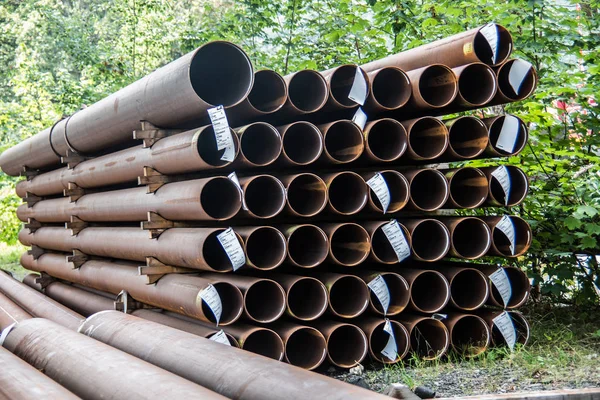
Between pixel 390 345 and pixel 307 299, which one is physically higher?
pixel 307 299

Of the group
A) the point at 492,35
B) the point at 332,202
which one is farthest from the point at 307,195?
the point at 492,35

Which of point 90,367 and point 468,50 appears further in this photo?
point 468,50

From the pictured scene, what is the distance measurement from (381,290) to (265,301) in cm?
90

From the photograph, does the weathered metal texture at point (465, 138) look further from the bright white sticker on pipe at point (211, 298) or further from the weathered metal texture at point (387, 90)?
the bright white sticker on pipe at point (211, 298)

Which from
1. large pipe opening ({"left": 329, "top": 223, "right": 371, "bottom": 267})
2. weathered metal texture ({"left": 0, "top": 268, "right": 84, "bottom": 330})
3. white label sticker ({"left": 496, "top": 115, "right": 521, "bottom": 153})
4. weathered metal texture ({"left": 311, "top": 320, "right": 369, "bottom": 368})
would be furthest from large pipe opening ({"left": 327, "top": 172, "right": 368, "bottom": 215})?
weathered metal texture ({"left": 0, "top": 268, "right": 84, "bottom": 330})

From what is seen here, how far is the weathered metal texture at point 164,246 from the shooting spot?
4973mm

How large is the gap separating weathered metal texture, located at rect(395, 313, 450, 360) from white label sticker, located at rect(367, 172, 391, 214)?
0.91 meters

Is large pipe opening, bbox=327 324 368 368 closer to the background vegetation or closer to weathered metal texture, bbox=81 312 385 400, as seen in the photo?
weathered metal texture, bbox=81 312 385 400

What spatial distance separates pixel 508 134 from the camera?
5691 mm

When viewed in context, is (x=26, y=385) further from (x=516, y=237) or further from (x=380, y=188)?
(x=516, y=237)

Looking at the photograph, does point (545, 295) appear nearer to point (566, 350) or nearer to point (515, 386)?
point (566, 350)

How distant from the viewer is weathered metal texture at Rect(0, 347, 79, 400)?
3006 millimetres

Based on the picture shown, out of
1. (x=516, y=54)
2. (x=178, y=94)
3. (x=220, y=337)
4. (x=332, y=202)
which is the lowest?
(x=220, y=337)

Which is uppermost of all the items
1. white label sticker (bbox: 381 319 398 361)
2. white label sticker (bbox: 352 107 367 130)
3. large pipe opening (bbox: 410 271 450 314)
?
white label sticker (bbox: 352 107 367 130)
